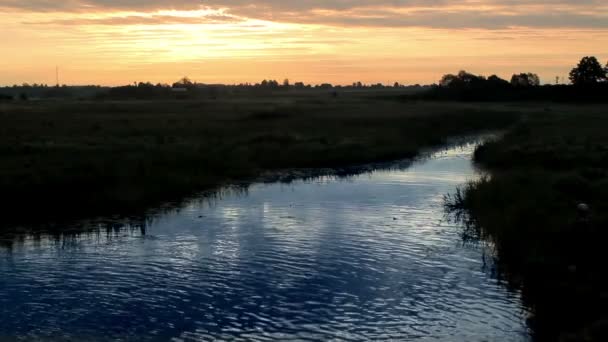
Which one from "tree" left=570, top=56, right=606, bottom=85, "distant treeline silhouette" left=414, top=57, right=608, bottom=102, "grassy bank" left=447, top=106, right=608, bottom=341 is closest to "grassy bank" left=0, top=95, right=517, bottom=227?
"grassy bank" left=447, top=106, right=608, bottom=341

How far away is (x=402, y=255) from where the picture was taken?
19.0m

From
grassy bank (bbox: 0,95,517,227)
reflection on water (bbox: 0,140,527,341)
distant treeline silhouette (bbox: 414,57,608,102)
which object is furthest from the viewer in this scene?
distant treeline silhouette (bbox: 414,57,608,102)

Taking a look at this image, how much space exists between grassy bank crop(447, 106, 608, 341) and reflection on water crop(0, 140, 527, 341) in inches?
28.4

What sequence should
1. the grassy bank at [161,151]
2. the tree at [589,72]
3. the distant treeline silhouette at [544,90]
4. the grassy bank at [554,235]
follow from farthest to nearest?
the tree at [589,72] < the distant treeline silhouette at [544,90] < the grassy bank at [161,151] < the grassy bank at [554,235]

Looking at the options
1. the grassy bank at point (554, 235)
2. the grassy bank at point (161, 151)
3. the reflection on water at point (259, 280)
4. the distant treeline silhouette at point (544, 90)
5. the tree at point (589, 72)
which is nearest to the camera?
the reflection on water at point (259, 280)

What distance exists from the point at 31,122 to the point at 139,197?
3055 centimetres

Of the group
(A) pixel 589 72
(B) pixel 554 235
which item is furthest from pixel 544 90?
(B) pixel 554 235

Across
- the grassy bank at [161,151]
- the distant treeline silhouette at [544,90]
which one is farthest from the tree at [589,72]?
the grassy bank at [161,151]

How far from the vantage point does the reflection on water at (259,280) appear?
13.7 m

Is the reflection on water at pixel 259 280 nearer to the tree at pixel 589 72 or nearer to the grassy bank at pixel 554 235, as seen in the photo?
the grassy bank at pixel 554 235

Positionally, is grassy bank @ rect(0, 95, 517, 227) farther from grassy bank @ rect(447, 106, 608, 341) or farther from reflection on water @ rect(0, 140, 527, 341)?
grassy bank @ rect(447, 106, 608, 341)

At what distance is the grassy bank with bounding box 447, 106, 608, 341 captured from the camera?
1405cm

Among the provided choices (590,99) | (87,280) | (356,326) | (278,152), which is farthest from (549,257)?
(590,99)

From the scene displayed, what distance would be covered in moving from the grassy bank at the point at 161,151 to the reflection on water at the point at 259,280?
333 cm
